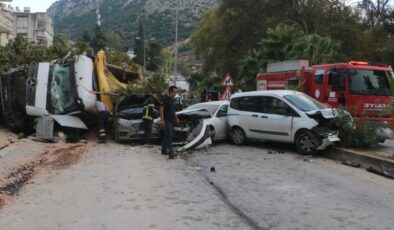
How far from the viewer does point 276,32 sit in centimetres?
3269

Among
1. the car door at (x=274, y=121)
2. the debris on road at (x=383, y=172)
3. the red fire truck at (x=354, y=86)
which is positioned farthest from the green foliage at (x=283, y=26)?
the debris on road at (x=383, y=172)

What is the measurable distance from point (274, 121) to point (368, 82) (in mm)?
3991

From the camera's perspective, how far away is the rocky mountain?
395 feet

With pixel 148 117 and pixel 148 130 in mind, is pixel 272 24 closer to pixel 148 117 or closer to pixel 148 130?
pixel 148 130

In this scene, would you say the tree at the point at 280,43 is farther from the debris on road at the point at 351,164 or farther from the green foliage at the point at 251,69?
the debris on road at the point at 351,164

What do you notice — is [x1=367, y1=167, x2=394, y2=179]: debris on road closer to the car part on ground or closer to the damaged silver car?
the damaged silver car

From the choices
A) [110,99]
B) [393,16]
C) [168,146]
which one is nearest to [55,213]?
[168,146]

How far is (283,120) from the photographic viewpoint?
13656 mm

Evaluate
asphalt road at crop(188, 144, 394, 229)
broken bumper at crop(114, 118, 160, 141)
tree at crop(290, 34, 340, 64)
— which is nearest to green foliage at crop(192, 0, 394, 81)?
tree at crop(290, 34, 340, 64)

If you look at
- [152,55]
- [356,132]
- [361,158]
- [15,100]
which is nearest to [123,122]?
[15,100]

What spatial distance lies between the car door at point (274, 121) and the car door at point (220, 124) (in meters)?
1.19

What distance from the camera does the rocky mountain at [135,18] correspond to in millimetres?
120250

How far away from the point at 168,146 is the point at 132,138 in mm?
3062

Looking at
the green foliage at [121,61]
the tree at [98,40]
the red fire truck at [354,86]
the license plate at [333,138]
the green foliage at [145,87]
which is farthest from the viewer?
the tree at [98,40]
